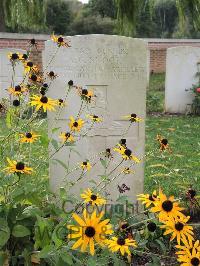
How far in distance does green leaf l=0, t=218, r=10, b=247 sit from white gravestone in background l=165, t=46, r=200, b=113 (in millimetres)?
6801

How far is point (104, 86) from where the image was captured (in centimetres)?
294

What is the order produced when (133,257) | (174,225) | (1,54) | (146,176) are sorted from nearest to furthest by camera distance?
(174,225)
(133,257)
(146,176)
(1,54)

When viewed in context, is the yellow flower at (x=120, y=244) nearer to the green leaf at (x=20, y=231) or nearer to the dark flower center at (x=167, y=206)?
the dark flower center at (x=167, y=206)

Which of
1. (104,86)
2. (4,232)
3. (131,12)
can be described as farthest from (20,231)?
(131,12)

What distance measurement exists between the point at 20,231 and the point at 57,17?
2708 cm

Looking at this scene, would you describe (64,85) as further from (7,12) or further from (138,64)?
(7,12)

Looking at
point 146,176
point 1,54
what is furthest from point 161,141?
point 1,54

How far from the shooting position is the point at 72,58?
9.56ft

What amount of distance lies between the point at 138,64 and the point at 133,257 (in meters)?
1.29

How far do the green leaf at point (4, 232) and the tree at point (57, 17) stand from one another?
2642 cm

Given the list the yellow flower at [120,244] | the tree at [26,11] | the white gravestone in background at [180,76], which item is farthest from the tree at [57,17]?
the yellow flower at [120,244]

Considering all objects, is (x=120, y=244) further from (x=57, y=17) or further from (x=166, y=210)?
(x=57, y=17)

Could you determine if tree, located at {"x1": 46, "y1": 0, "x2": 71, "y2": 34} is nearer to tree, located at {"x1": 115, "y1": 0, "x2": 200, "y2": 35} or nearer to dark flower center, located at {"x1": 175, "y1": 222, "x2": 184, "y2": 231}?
tree, located at {"x1": 115, "y1": 0, "x2": 200, "y2": 35}

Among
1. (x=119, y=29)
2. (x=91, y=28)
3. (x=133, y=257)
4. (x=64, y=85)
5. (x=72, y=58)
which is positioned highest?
(x=91, y=28)
